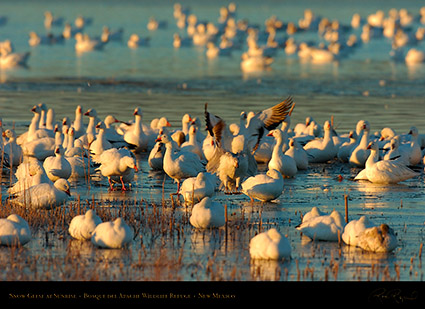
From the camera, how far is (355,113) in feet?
79.9

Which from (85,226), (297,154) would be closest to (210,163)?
(297,154)

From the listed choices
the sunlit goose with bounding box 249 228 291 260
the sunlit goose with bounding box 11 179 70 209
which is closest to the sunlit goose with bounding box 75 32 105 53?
the sunlit goose with bounding box 11 179 70 209

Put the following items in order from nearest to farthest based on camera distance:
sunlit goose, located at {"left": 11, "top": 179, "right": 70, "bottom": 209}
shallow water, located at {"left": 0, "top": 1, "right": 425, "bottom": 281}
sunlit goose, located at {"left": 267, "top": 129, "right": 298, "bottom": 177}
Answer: shallow water, located at {"left": 0, "top": 1, "right": 425, "bottom": 281} → sunlit goose, located at {"left": 11, "top": 179, "right": 70, "bottom": 209} → sunlit goose, located at {"left": 267, "top": 129, "right": 298, "bottom": 177}

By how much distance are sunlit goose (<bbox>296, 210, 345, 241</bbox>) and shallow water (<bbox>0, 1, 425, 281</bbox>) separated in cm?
13

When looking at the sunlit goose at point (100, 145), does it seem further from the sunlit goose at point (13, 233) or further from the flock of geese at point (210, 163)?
the sunlit goose at point (13, 233)

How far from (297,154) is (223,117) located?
701cm

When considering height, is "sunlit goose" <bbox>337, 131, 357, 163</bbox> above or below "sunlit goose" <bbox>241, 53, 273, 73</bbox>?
below

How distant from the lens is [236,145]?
48.6 feet

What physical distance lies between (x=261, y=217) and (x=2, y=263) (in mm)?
3803

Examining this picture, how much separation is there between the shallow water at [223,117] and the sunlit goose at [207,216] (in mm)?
125

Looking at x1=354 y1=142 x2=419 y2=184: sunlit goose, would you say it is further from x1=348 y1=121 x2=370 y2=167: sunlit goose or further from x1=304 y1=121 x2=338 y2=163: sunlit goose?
x1=304 y1=121 x2=338 y2=163: sunlit goose

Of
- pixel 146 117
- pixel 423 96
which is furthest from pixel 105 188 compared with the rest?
pixel 423 96

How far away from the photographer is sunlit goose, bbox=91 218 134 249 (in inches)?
390

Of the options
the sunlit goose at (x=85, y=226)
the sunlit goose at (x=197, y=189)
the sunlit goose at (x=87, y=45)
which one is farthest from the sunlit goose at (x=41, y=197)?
the sunlit goose at (x=87, y=45)
